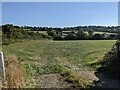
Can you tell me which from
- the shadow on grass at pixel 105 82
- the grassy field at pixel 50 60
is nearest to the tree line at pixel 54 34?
the grassy field at pixel 50 60

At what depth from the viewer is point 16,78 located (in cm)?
1205

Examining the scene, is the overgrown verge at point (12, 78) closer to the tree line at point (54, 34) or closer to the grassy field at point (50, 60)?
the grassy field at point (50, 60)

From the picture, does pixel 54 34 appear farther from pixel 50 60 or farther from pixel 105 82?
pixel 105 82

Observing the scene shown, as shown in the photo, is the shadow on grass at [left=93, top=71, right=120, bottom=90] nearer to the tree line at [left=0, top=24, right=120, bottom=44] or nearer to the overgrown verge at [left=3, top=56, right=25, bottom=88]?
the overgrown verge at [left=3, top=56, right=25, bottom=88]

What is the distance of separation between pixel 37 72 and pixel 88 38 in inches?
1606

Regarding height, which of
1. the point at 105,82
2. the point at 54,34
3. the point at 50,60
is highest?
the point at 105,82

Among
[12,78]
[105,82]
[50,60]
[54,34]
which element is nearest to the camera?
[12,78]

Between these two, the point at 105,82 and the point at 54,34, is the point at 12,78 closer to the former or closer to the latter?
the point at 105,82

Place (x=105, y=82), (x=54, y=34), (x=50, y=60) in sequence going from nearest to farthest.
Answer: (x=105, y=82) → (x=50, y=60) → (x=54, y=34)

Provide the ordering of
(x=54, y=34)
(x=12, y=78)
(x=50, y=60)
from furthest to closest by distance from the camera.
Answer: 1. (x=54, y=34)
2. (x=50, y=60)
3. (x=12, y=78)

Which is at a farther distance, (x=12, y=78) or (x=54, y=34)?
(x=54, y=34)

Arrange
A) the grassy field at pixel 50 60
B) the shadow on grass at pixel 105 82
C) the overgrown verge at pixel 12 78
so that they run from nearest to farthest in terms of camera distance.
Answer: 1. the overgrown verge at pixel 12 78
2. the shadow on grass at pixel 105 82
3. the grassy field at pixel 50 60

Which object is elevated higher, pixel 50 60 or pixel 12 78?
pixel 12 78

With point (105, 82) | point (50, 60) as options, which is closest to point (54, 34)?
point (50, 60)
